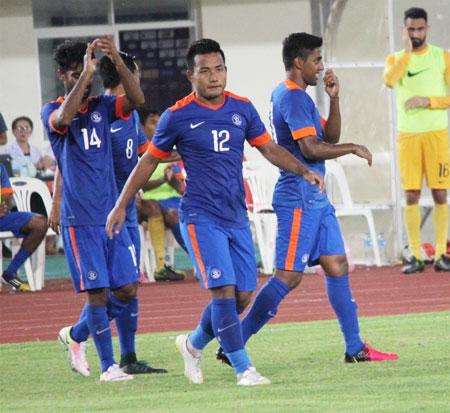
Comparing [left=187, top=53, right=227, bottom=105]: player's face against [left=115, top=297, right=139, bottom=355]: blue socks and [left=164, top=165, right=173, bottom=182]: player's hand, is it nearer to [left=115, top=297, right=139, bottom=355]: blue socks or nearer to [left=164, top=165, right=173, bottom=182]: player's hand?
[left=115, top=297, right=139, bottom=355]: blue socks

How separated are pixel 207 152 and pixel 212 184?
0.61 feet

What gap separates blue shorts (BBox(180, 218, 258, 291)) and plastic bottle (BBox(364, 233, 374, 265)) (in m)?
9.48

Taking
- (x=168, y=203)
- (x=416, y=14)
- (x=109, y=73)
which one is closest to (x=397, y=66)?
(x=416, y=14)

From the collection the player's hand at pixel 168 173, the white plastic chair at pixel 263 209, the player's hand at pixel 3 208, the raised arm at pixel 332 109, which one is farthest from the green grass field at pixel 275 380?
the white plastic chair at pixel 263 209

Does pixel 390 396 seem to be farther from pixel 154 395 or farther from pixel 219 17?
pixel 219 17

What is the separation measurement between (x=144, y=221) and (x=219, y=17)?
23.4 ft

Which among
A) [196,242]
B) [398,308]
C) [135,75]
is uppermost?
[135,75]

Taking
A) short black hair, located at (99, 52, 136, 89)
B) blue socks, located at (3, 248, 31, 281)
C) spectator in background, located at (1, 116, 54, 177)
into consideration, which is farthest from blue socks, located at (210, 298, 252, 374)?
spectator in background, located at (1, 116, 54, 177)

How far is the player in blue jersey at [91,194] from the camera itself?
9.09m

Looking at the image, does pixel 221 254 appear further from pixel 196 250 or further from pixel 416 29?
pixel 416 29

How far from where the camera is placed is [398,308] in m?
13.0

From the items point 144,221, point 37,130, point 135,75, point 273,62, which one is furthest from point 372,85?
point 135,75

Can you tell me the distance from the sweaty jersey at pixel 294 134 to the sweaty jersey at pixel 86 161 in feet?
3.42

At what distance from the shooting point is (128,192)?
28.3ft
